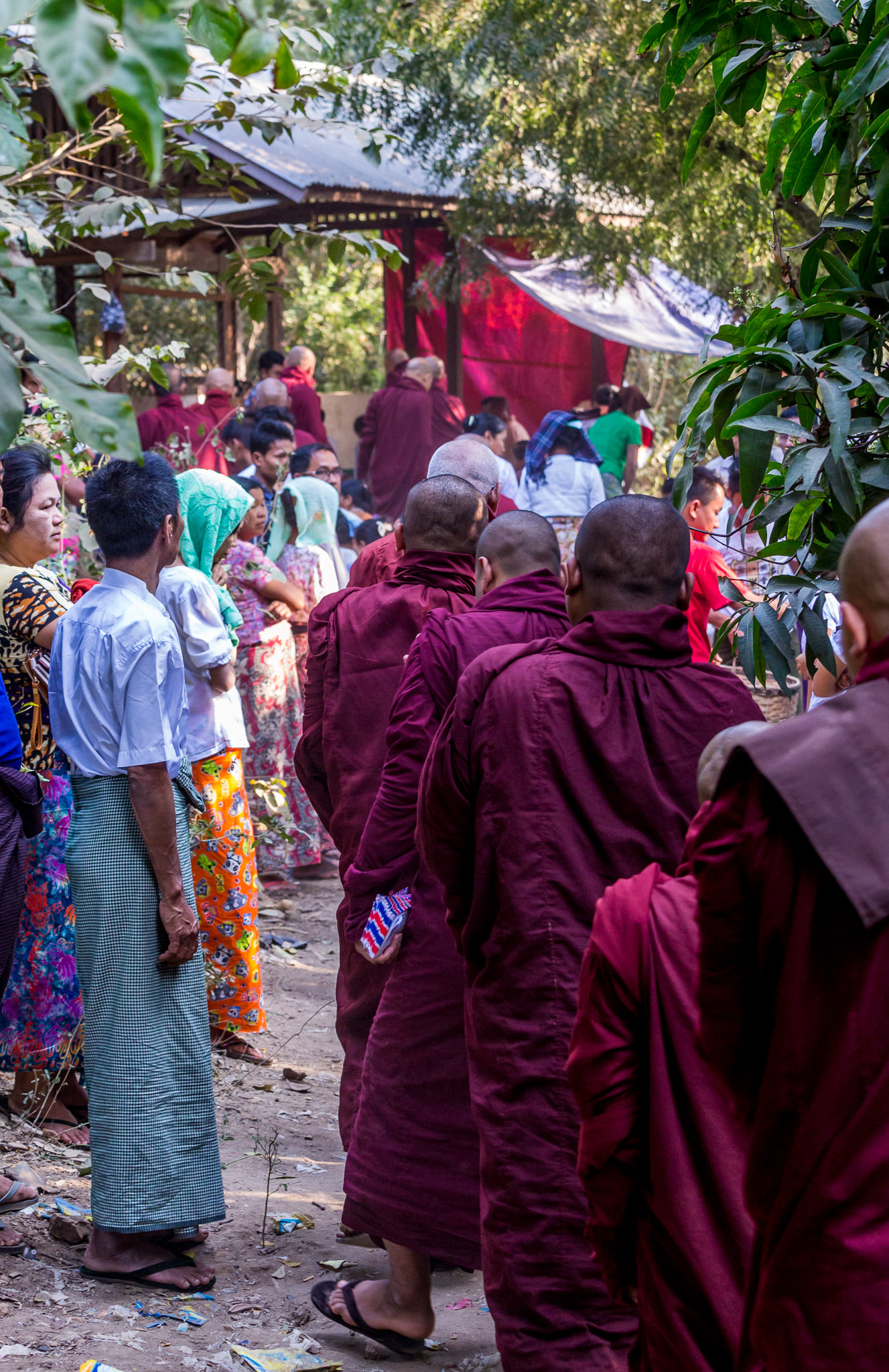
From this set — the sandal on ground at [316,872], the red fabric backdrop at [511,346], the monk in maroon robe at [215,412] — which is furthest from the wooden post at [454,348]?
the sandal on ground at [316,872]

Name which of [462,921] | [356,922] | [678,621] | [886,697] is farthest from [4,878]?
[886,697]

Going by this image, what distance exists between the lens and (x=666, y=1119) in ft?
6.51

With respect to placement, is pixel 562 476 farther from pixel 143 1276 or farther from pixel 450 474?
pixel 143 1276

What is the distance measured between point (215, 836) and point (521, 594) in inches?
89.0

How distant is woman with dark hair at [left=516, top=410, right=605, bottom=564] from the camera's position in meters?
9.97

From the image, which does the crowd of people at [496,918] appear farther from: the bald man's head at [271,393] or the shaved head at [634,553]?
the bald man's head at [271,393]

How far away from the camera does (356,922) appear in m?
3.33

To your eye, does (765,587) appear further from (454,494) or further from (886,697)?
(454,494)

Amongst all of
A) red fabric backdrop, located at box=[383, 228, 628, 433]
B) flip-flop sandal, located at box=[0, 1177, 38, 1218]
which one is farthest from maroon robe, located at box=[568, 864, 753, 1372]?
red fabric backdrop, located at box=[383, 228, 628, 433]

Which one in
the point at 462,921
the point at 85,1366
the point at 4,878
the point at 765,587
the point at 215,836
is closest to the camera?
the point at 765,587

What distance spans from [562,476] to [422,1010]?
724 cm

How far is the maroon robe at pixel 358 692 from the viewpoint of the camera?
3713 millimetres

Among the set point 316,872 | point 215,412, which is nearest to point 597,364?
point 215,412

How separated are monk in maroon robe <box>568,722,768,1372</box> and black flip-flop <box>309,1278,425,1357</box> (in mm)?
1470
